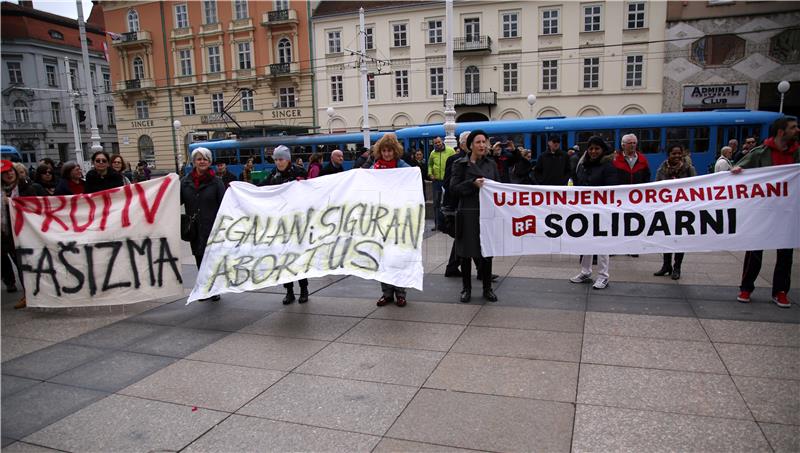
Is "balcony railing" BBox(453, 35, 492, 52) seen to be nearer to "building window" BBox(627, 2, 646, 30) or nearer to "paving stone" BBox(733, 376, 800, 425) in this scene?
"building window" BBox(627, 2, 646, 30)

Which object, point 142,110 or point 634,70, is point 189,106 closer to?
point 142,110

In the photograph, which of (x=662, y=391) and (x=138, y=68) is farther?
(x=138, y=68)

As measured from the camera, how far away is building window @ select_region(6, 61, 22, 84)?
5075cm

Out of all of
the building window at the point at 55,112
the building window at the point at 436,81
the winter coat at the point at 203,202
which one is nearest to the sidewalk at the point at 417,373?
the winter coat at the point at 203,202

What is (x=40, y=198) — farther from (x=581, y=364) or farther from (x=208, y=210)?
(x=581, y=364)

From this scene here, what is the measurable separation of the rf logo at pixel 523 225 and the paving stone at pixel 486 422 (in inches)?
106

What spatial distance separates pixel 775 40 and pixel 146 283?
119ft

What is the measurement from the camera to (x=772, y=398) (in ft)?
11.4

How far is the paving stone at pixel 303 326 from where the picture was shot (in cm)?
509

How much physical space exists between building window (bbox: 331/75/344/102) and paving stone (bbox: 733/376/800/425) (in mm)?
38515

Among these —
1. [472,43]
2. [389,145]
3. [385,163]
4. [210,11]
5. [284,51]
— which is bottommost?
[385,163]

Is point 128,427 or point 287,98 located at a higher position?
point 287,98

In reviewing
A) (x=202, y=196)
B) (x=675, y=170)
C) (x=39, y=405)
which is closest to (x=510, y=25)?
(x=675, y=170)

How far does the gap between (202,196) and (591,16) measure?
33967 mm
